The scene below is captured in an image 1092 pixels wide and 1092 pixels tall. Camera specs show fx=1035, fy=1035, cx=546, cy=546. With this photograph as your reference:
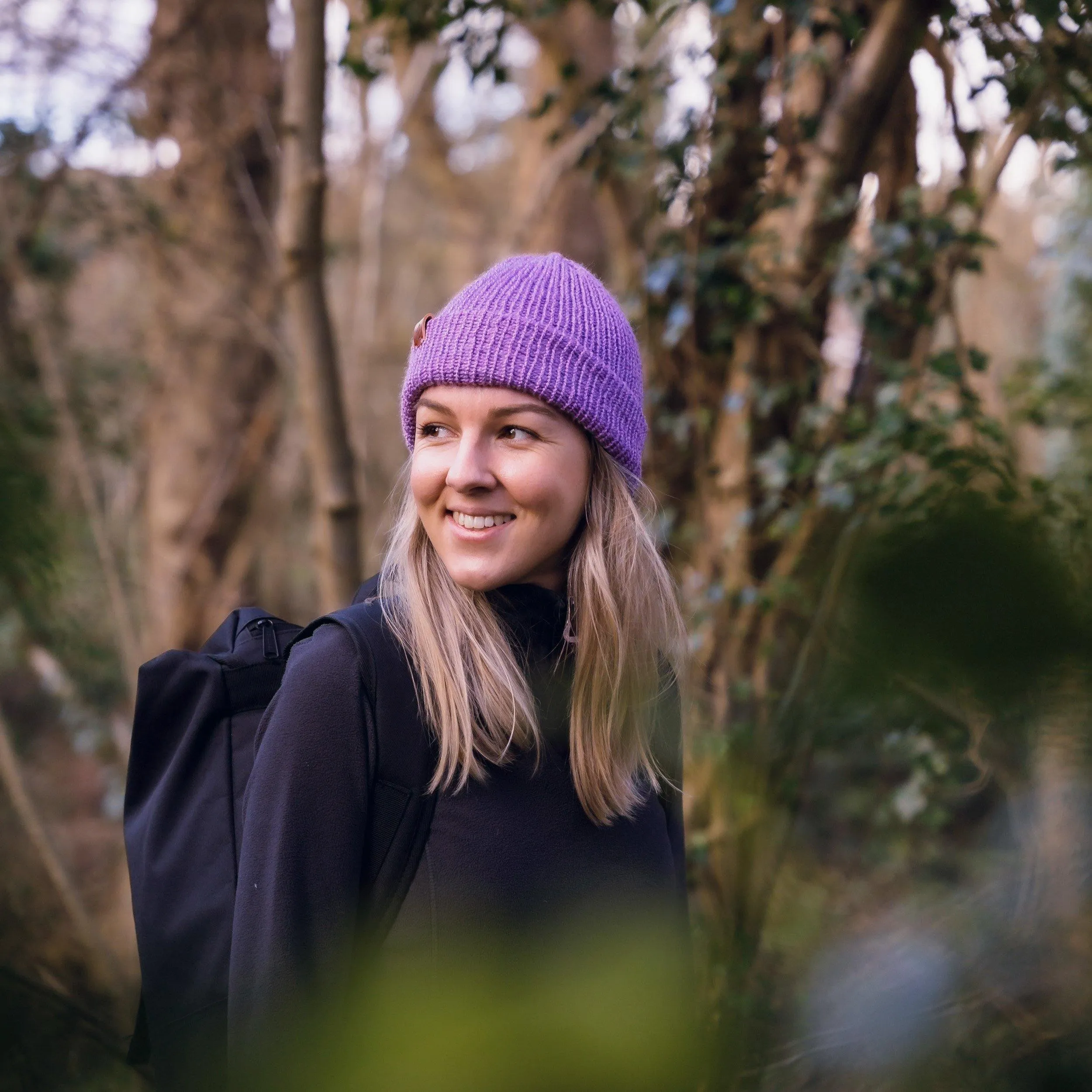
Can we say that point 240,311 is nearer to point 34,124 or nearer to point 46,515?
point 34,124

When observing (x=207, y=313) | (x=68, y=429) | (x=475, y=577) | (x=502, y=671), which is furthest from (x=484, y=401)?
(x=207, y=313)

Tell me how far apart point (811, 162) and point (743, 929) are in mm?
2366

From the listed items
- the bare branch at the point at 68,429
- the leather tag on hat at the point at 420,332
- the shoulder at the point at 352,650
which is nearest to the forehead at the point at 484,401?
the leather tag on hat at the point at 420,332

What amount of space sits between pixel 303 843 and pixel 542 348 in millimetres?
793

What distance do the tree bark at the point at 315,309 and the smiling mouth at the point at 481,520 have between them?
6.11ft

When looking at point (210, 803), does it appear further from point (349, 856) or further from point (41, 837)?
point (41, 837)

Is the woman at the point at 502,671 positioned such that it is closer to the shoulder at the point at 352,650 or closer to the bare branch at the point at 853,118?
the shoulder at the point at 352,650

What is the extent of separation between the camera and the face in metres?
1.58

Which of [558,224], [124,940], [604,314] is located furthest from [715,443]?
[124,940]

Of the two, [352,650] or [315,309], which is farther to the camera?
[315,309]

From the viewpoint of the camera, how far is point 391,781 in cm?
145

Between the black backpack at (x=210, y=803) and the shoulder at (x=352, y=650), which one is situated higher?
the shoulder at (x=352, y=650)

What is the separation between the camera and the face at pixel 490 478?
1581 millimetres

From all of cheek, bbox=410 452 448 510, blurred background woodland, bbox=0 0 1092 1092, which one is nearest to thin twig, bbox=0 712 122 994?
blurred background woodland, bbox=0 0 1092 1092
